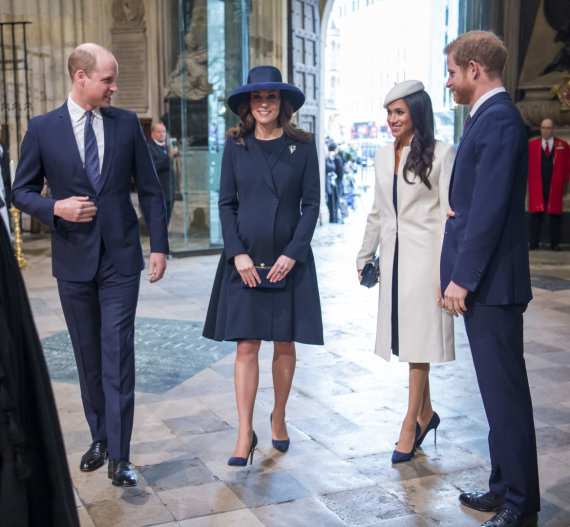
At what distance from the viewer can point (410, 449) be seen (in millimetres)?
3789

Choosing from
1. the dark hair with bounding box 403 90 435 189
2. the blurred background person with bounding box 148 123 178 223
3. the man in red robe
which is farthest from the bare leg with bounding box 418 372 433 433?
the man in red robe

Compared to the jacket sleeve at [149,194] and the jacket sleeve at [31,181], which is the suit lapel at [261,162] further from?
the jacket sleeve at [31,181]

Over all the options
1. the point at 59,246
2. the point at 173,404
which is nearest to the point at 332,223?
the point at 173,404

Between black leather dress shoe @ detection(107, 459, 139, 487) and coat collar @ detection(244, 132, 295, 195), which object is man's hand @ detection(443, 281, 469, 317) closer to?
coat collar @ detection(244, 132, 295, 195)

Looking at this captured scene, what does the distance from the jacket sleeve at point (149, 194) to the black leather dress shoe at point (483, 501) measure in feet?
5.61

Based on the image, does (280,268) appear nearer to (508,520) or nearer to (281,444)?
(281,444)

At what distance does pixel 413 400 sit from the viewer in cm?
372

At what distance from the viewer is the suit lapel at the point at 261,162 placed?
146 inches

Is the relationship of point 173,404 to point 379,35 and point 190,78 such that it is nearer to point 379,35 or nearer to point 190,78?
point 190,78

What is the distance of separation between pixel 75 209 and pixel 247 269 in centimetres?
81

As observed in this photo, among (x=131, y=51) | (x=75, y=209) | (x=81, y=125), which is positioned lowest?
(x=75, y=209)

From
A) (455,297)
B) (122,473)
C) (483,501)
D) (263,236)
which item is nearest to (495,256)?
(455,297)

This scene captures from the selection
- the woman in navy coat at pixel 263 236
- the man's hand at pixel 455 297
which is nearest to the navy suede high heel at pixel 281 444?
the woman in navy coat at pixel 263 236

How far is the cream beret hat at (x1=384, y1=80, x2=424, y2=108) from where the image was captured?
359 cm
